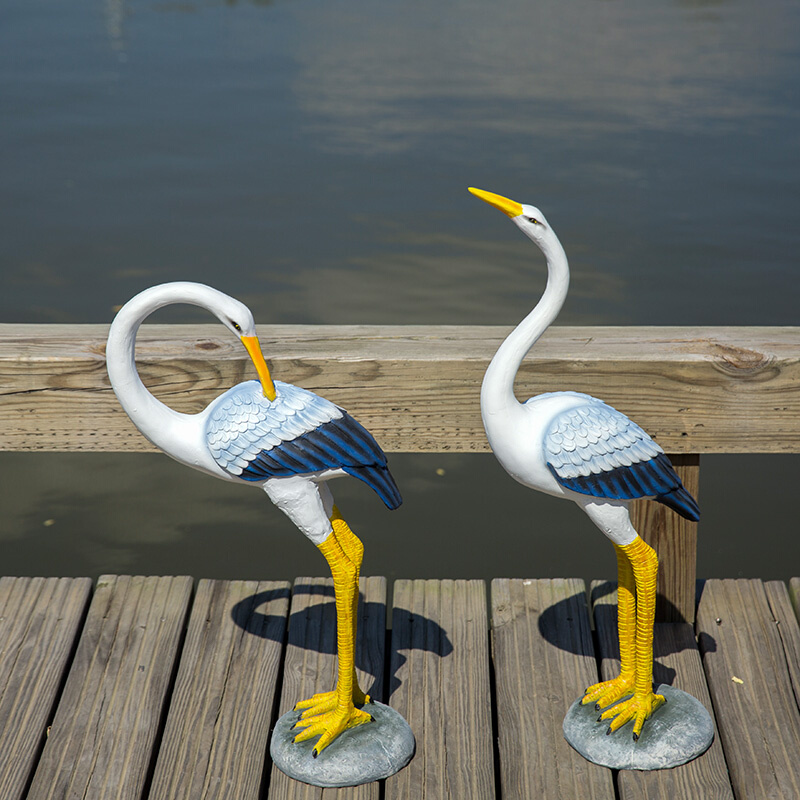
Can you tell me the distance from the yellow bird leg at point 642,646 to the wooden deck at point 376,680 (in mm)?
136

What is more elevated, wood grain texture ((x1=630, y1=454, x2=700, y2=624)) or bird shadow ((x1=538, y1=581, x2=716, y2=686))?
wood grain texture ((x1=630, y1=454, x2=700, y2=624))

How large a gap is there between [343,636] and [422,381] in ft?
2.21

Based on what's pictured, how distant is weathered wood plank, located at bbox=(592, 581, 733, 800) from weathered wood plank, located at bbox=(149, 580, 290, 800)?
2.97 ft

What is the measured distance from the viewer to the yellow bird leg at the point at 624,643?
2.56 m

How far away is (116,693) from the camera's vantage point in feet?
9.02

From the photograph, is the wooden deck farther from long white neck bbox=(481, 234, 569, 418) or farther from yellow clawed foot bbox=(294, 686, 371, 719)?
long white neck bbox=(481, 234, 569, 418)

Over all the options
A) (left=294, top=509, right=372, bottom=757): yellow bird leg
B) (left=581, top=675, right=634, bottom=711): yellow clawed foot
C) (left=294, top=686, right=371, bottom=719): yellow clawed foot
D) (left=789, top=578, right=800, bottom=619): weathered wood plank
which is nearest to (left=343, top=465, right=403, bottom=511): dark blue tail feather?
(left=294, top=509, right=372, bottom=757): yellow bird leg

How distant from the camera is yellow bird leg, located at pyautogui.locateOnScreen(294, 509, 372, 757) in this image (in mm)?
2457

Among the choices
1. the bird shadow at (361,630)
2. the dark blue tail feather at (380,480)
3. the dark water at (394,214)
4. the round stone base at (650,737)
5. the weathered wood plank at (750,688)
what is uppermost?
the dark blue tail feather at (380,480)

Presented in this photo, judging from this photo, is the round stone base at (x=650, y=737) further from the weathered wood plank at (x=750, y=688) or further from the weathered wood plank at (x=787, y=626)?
the weathered wood plank at (x=787, y=626)

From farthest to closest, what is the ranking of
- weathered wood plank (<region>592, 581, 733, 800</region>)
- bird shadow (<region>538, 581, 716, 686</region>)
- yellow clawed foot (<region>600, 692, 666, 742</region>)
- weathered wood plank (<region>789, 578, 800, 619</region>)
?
weathered wood plank (<region>789, 578, 800, 619</region>)
bird shadow (<region>538, 581, 716, 686</region>)
yellow clawed foot (<region>600, 692, 666, 742</region>)
weathered wood plank (<region>592, 581, 733, 800</region>)

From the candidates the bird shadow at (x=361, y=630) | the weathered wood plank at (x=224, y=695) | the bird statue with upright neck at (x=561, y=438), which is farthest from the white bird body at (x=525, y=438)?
the weathered wood plank at (x=224, y=695)

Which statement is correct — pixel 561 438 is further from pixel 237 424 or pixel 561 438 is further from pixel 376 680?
pixel 376 680

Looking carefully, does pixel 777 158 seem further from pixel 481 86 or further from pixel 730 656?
pixel 730 656
